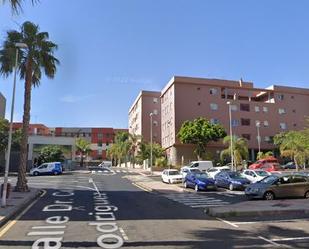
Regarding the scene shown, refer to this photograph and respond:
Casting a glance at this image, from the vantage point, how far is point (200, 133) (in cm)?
7075

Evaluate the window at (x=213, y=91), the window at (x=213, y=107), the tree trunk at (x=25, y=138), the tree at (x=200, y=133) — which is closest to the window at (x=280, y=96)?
the window at (x=213, y=91)

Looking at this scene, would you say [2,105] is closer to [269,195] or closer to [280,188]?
[269,195]

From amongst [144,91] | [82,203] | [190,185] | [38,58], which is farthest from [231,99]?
[82,203]

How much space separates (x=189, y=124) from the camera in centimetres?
7231

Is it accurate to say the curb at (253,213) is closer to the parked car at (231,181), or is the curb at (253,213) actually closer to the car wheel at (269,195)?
the car wheel at (269,195)

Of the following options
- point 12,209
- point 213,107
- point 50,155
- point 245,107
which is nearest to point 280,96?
point 245,107

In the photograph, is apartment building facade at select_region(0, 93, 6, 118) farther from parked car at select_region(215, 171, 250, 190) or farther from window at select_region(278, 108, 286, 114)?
window at select_region(278, 108, 286, 114)

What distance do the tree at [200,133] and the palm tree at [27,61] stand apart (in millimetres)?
40814

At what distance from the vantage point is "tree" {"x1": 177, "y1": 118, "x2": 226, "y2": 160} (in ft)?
232

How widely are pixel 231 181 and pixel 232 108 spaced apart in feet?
161

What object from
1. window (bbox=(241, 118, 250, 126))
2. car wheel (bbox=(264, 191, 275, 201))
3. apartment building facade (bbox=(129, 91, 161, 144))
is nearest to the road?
car wheel (bbox=(264, 191, 275, 201))

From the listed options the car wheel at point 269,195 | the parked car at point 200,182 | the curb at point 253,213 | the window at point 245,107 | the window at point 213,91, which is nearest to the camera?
the curb at point 253,213

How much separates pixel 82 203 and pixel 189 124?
50.5 metres

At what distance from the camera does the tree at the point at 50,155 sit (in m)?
72.1
